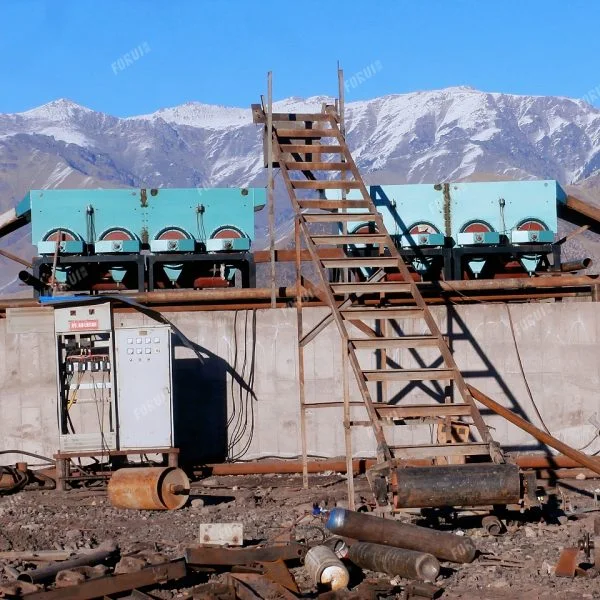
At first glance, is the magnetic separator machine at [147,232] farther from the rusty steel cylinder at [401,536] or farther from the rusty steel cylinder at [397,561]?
the rusty steel cylinder at [397,561]

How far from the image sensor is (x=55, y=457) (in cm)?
1530

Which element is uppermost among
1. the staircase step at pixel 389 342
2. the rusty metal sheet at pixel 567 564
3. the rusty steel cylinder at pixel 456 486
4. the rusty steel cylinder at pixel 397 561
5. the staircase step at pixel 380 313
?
the staircase step at pixel 380 313

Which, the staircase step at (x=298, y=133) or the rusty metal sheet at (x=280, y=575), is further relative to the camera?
the staircase step at (x=298, y=133)

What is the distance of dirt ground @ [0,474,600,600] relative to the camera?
388 inches

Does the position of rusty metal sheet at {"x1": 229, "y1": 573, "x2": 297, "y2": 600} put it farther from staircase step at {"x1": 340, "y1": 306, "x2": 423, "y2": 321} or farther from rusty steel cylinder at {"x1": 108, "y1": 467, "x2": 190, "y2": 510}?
staircase step at {"x1": 340, "y1": 306, "x2": 423, "y2": 321}

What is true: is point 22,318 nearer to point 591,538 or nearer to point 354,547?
point 354,547

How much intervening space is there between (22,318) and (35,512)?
3.51m

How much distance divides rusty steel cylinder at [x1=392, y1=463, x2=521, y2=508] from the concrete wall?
5.05 m

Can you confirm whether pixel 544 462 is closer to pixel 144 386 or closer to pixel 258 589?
pixel 144 386

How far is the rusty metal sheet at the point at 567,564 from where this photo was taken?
998 cm

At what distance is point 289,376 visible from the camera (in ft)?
54.0

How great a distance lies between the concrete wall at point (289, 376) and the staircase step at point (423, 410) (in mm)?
3664

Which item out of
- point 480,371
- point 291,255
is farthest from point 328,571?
point 291,255

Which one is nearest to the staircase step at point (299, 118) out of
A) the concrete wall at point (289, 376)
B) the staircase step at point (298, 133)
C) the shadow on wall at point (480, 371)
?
the staircase step at point (298, 133)
